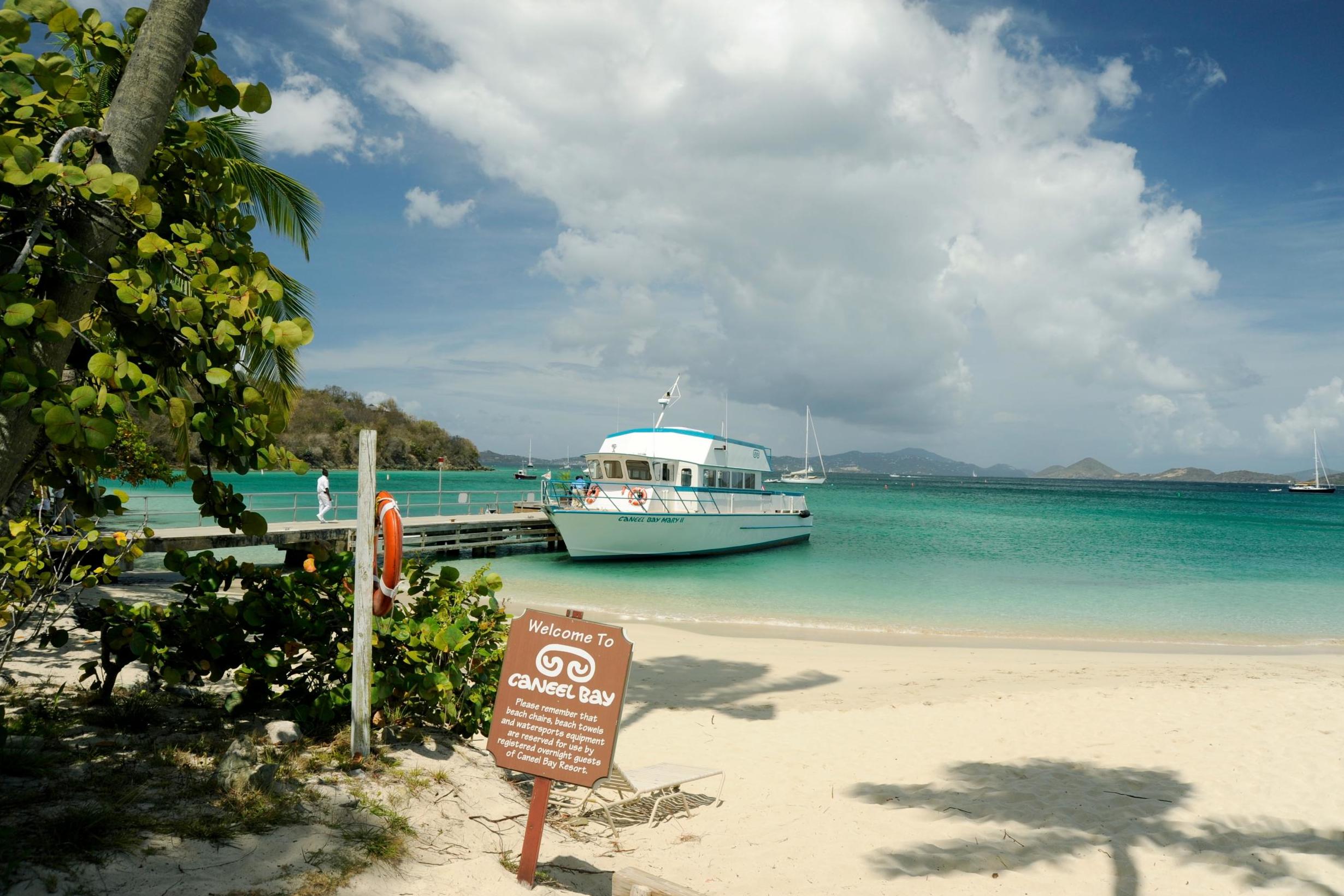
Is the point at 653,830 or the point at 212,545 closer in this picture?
the point at 653,830

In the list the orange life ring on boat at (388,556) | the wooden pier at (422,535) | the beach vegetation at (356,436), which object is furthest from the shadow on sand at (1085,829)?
the beach vegetation at (356,436)

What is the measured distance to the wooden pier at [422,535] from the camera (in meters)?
14.9

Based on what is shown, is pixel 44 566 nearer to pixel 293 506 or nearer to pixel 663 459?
pixel 293 506

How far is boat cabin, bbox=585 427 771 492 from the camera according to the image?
22.2m

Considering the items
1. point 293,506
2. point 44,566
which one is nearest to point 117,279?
point 44,566

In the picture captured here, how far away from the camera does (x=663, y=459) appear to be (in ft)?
73.2

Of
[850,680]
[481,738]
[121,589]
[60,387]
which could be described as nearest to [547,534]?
[121,589]

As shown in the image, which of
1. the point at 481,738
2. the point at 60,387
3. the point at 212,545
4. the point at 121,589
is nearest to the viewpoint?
the point at 60,387

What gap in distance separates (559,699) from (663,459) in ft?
61.1

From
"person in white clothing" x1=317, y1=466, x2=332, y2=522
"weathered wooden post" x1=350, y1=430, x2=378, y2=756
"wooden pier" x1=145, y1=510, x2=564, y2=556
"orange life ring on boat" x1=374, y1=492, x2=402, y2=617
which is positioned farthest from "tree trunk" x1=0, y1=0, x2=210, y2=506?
"person in white clothing" x1=317, y1=466, x2=332, y2=522

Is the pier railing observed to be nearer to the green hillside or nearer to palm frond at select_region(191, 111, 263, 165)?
palm frond at select_region(191, 111, 263, 165)

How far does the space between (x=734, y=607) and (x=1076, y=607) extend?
7.99 m

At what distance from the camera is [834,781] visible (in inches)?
218

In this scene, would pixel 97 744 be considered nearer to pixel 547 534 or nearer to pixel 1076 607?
pixel 1076 607
